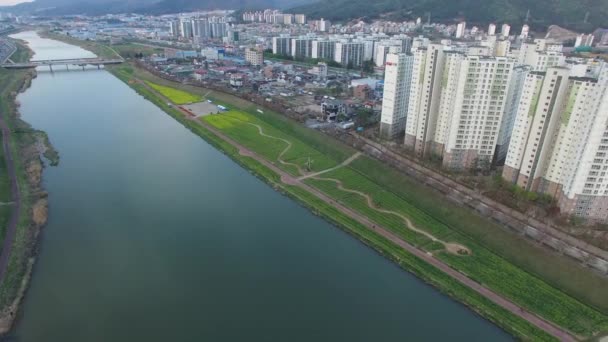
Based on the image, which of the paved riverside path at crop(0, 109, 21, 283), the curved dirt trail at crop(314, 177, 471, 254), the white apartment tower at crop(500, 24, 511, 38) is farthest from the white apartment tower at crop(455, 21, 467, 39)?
the paved riverside path at crop(0, 109, 21, 283)

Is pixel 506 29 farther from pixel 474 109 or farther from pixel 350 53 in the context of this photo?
pixel 474 109

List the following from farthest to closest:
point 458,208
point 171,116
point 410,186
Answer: point 171,116 → point 410,186 → point 458,208

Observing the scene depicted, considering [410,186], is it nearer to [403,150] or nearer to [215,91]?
[403,150]

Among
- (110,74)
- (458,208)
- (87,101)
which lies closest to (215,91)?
(87,101)

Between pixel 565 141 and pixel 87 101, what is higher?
pixel 565 141

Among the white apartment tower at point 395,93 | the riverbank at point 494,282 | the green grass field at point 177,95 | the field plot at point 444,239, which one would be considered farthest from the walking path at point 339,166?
the green grass field at point 177,95

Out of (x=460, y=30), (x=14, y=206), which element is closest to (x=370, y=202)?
(x=14, y=206)

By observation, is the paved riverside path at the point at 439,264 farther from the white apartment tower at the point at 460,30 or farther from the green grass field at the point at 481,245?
the white apartment tower at the point at 460,30
